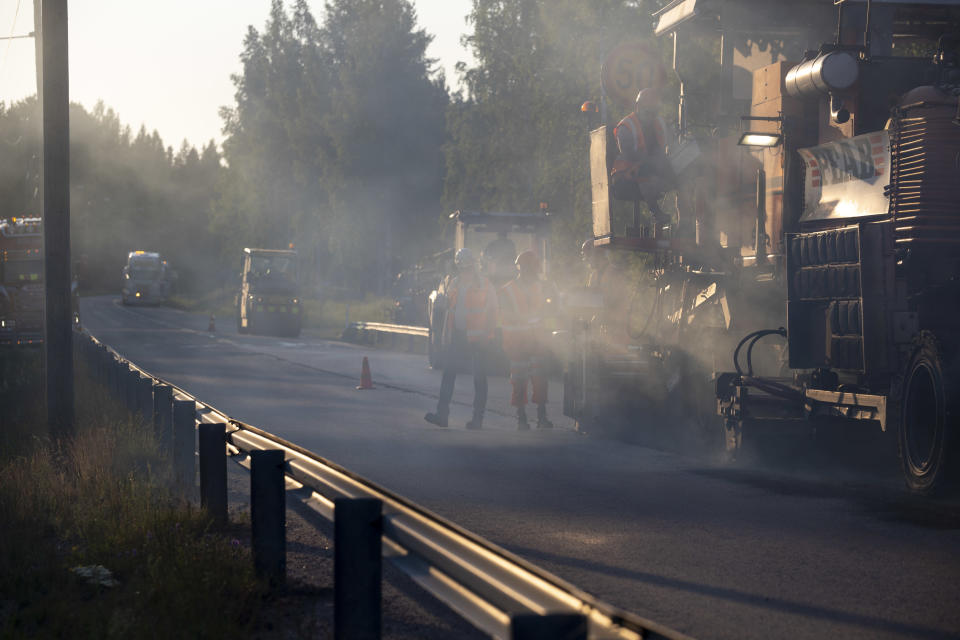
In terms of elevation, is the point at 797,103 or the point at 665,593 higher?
the point at 797,103

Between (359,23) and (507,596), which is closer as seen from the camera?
(507,596)

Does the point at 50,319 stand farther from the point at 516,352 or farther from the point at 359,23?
the point at 359,23

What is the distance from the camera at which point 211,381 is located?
72.9 feet

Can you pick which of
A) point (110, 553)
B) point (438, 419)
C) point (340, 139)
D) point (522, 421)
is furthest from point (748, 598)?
point (340, 139)

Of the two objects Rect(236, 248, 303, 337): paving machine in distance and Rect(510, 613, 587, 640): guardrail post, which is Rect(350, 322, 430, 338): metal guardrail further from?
Rect(510, 613, 587, 640): guardrail post

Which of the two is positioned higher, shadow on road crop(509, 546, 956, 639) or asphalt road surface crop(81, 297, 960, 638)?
asphalt road surface crop(81, 297, 960, 638)

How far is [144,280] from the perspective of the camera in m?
84.8

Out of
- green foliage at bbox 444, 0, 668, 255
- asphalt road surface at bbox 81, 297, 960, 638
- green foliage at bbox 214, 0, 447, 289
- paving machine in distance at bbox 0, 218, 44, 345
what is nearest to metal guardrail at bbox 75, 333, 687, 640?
asphalt road surface at bbox 81, 297, 960, 638

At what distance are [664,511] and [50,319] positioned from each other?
18.6ft

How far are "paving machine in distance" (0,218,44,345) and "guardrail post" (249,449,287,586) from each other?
2960 cm

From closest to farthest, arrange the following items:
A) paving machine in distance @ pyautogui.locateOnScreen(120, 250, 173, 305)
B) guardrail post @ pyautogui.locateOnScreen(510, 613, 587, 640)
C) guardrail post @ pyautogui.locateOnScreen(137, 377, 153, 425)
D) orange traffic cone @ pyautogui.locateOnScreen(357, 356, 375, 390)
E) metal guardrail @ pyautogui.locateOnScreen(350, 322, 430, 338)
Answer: guardrail post @ pyautogui.locateOnScreen(510, 613, 587, 640), guardrail post @ pyautogui.locateOnScreen(137, 377, 153, 425), orange traffic cone @ pyautogui.locateOnScreen(357, 356, 375, 390), metal guardrail @ pyautogui.locateOnScreen(350, 322, 430, 338), paving machine in distance @ pyautogui.locateOnScreen(120, 250, 173, 305)

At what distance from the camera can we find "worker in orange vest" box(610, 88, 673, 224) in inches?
529

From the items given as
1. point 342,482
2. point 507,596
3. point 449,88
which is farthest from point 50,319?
point 449,88

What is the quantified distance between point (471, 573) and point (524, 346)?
451 inches
